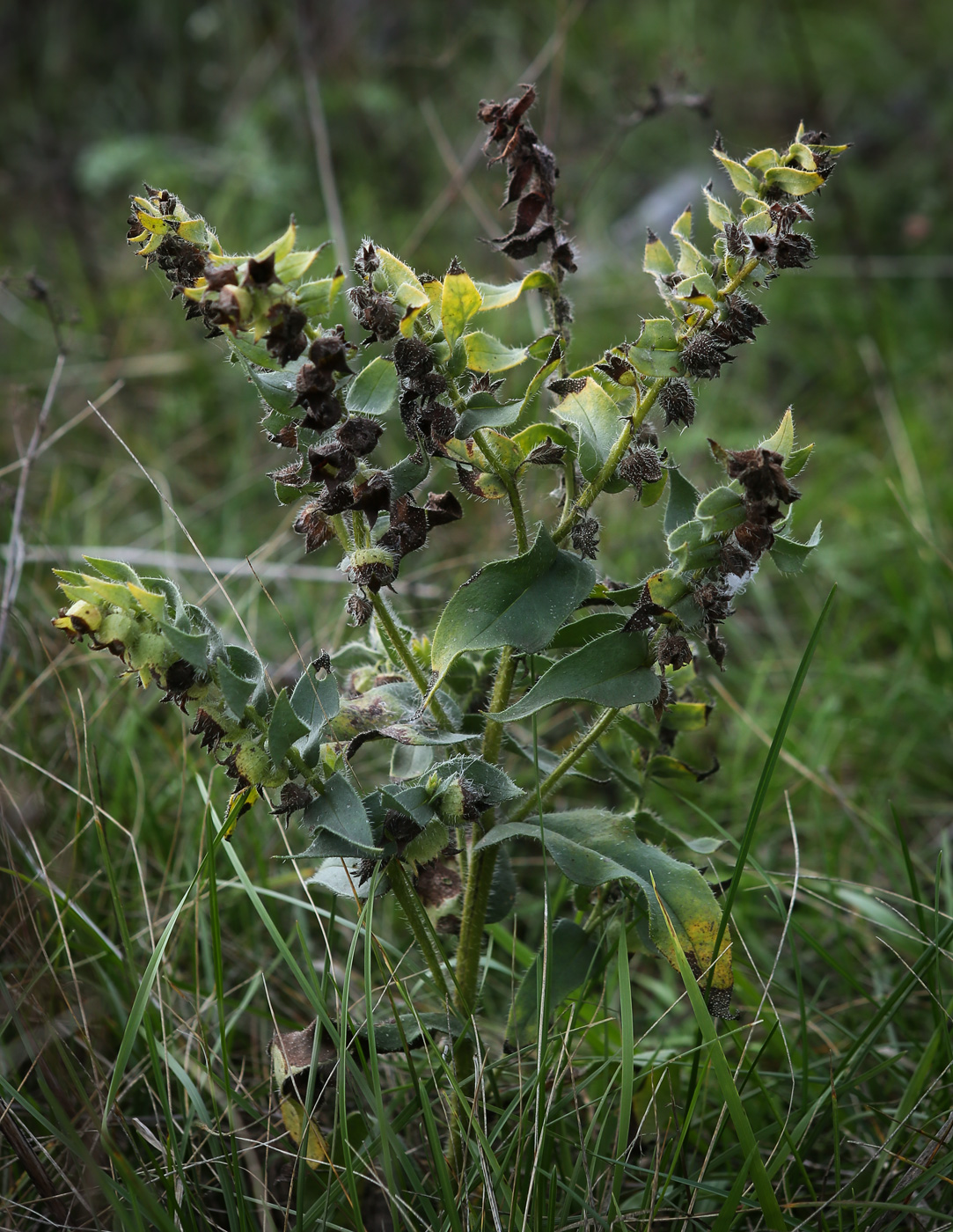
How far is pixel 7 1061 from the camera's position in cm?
157

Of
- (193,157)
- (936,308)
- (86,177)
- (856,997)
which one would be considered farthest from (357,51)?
(856,997)

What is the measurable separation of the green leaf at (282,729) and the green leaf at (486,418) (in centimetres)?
37

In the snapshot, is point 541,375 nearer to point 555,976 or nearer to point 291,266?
point 291,266

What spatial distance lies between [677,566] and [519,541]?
22cm

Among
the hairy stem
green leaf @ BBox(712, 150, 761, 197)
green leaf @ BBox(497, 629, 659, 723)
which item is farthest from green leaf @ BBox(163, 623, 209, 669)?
green leaf @ BBox(712, 150, 761, 197)

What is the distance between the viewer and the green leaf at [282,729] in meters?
1.12

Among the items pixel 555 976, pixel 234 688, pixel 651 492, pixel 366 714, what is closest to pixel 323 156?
pixel 651 492

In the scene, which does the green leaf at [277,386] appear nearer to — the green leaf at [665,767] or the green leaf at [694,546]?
the green leaf at [694,546]

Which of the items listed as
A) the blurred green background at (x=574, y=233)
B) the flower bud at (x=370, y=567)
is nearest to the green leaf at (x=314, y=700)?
the flower bud at (x=370, y=567)

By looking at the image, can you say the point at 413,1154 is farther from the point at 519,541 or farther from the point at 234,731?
the point at 519,541

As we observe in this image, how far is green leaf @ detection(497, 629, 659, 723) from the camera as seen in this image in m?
1.19

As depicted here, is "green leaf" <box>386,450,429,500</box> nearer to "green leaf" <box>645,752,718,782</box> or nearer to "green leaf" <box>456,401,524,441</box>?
"green leaf" <box>456,401,524,441</box>

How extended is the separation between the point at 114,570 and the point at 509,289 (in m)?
0.60

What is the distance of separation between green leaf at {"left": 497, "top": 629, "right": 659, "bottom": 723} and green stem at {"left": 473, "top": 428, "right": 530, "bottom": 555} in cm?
16
